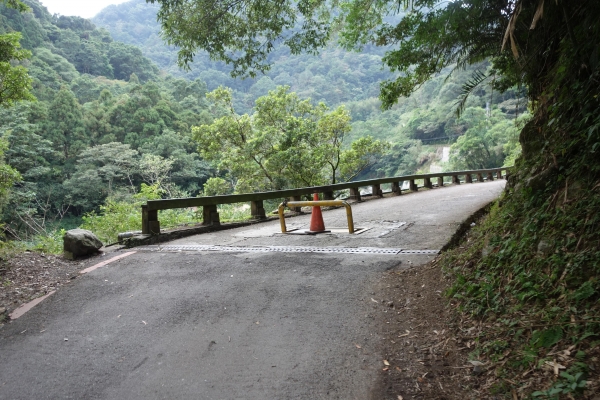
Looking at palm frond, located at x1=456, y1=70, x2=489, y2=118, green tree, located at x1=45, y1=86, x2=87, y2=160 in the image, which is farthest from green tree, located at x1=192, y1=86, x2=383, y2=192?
green tree, located at x1=45, y1=86, x2=87, y2=160

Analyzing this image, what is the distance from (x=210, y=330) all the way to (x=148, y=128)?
119 feet

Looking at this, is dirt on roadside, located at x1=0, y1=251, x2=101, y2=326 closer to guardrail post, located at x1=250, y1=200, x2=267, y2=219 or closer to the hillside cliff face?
guardrail post, located at x1=250, y1=200, x2=267, y2=219

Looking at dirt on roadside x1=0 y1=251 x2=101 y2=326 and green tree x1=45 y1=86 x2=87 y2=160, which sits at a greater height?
green tree x1=45 y1=86 x2=87 y2=160

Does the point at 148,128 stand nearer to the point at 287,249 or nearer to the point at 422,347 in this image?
the point at 287,249

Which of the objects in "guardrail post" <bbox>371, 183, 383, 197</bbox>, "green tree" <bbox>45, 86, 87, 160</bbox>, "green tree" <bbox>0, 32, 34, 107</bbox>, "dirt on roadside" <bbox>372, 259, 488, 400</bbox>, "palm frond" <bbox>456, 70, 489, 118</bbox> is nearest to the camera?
"dirt on roadside" <bbox>372, 259, 488, 400</bbox>

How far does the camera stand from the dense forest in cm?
2494

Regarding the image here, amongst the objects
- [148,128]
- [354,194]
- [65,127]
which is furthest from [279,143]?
[65,127]

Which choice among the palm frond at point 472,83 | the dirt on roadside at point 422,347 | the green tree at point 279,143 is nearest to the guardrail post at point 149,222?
the dirt on roadside at point 422,347

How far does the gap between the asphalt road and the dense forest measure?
3.65 m

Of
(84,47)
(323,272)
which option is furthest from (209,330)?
(84,47)

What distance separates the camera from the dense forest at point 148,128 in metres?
24.9

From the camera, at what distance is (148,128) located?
37.6 metres

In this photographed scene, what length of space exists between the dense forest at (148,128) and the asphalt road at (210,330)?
12.0 ft

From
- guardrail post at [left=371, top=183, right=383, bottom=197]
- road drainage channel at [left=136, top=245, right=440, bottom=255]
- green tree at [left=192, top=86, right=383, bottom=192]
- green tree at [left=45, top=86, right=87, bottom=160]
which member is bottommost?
road drainage channel at [left=136, top=245, right=440, bottom=255]
